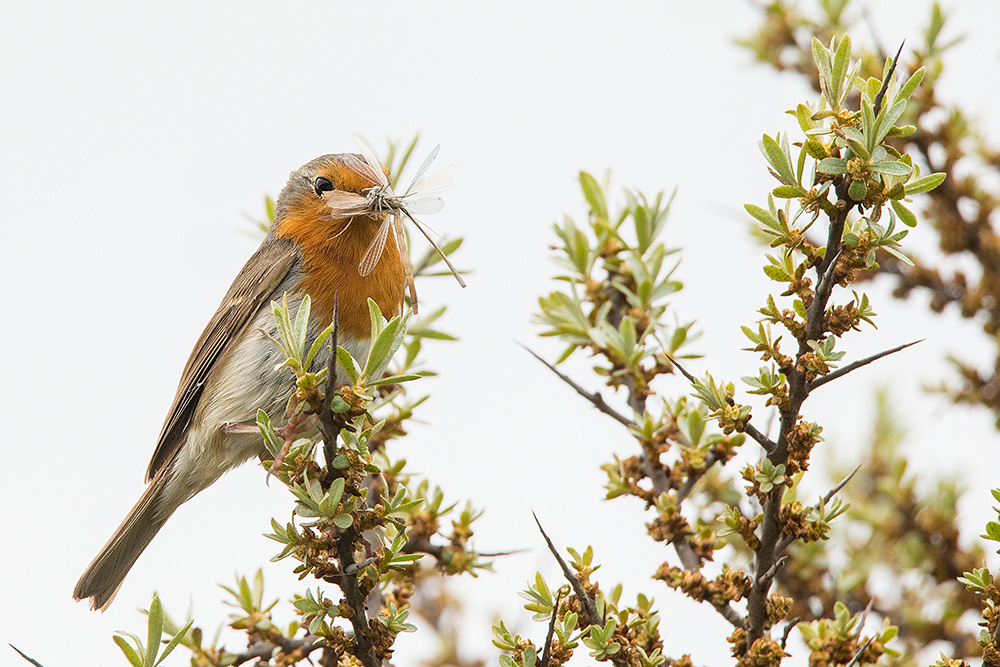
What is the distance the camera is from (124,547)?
446cm

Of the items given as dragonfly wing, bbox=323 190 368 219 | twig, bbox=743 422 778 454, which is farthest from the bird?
twig, bbox=743 422 778 454

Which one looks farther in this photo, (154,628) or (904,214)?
(154,628)

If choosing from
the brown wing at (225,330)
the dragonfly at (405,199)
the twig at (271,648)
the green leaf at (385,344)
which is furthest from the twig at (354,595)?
the brown wing at (225,330)

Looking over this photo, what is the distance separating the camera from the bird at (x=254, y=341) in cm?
399

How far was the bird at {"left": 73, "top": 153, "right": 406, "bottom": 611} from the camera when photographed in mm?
3986

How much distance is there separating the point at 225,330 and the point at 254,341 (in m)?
0.29

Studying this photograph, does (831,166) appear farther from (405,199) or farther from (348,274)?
(348,274)

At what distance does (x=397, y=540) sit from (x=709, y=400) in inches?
30.3

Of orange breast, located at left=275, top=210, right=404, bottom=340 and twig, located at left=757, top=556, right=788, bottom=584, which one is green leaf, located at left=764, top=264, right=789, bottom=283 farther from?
orange breast, located at left=275, top=210, right=404, bottom=340

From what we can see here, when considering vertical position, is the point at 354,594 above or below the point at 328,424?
below

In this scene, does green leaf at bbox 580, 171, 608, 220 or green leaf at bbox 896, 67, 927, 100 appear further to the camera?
green leaf at bbox 580, 171, 608, 220

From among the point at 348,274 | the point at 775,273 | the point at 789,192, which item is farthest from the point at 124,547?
the point at 789,192

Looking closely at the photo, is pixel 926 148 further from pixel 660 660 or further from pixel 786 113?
pixel 660 660

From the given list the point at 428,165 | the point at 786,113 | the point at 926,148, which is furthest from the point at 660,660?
the point at 926,148
